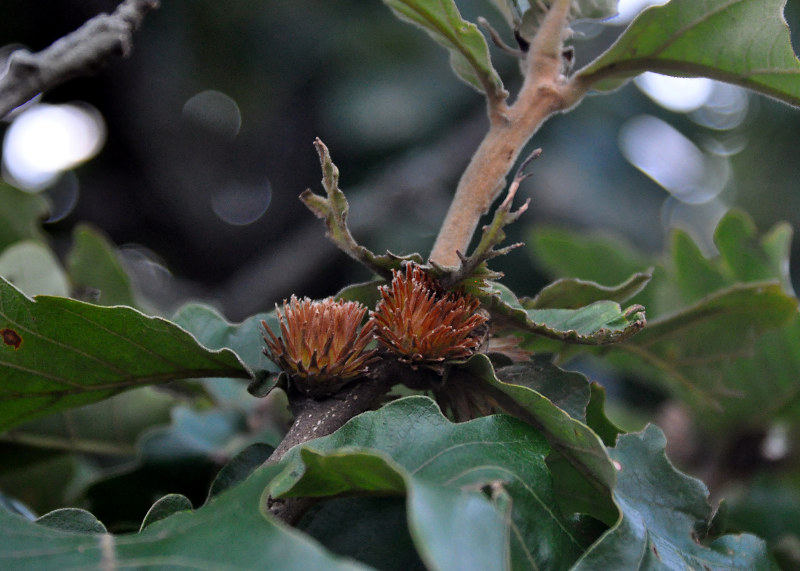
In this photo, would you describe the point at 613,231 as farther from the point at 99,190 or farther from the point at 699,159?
the point at 99,190

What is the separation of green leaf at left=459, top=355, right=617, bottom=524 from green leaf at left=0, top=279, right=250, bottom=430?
0.25 meters

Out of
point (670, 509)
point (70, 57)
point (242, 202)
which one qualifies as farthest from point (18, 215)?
point (242, 202)

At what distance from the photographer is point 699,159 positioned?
4.86m

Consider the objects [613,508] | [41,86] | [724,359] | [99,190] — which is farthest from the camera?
[99,190]

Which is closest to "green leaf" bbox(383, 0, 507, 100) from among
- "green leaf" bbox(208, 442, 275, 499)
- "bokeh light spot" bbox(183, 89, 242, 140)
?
"green leaf" bbox(208, 442, 275, 499)

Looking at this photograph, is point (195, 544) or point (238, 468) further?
point (238, 468)

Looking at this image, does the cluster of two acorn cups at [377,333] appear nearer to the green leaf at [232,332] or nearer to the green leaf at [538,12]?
the green leaf at [232,332]

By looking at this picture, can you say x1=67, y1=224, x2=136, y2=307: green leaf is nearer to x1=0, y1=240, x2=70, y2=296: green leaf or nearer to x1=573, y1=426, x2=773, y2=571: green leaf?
x1=0, y1=240, x2=70, y2=296: green leaf

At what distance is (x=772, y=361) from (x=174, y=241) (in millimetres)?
2990

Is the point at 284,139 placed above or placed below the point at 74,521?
above

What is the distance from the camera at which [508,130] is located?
85 centimetres

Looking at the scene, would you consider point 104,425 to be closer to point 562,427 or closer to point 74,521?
point 74,521

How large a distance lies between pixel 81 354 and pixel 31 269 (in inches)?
26.2

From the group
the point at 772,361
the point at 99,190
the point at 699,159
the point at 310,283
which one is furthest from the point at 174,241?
the point at 699,159
